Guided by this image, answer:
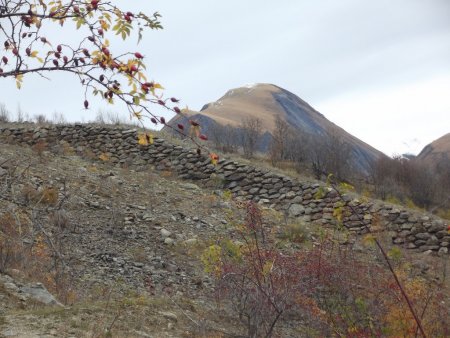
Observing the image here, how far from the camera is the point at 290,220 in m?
9.59

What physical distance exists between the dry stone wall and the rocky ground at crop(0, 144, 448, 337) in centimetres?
80

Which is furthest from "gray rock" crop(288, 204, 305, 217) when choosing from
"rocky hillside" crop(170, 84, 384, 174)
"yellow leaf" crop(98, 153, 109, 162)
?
"rocky hillside" crop(170, 84, 384, 174)

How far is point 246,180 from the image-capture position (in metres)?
11.5

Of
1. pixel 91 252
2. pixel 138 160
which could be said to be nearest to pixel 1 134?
pixel 138 160

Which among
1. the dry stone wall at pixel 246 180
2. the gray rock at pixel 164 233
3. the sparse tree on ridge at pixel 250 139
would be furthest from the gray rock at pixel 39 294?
the sparse tree on ridge at pixel 250 139

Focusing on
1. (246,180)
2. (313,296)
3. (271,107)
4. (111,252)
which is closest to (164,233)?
(111,252)

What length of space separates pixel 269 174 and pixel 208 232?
4.15 metres

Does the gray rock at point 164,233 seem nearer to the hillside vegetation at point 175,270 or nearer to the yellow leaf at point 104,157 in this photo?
the hillside vegetation at point 175,270

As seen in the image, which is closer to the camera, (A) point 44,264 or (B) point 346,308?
(B) point 346,308

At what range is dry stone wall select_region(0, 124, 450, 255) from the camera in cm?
962

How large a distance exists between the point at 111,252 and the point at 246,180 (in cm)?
566

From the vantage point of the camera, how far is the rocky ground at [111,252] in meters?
3.65

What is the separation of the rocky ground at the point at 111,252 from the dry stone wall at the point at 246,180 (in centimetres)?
80

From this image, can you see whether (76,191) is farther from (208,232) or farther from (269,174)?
(269,174)
